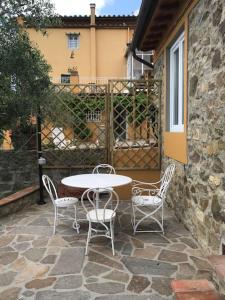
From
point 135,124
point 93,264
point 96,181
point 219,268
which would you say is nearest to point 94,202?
point 96,181

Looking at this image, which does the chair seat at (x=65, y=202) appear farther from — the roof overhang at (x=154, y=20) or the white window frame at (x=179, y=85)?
the roof overhang at (x=154, y=20)

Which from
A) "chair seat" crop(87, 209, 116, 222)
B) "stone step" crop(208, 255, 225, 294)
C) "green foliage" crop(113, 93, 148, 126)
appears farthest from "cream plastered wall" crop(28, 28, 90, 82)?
"stone step" crop(208, 255, 225, 294)

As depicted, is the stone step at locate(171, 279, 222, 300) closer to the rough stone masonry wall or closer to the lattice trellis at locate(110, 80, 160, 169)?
the rough stone masonry wall

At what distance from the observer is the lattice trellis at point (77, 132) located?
6.09 m

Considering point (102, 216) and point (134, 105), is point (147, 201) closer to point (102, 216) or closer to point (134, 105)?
point (102, 216)

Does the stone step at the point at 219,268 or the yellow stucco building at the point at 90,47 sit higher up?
the yellow stucco building at the point at 90,47

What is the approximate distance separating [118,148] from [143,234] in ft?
7.53

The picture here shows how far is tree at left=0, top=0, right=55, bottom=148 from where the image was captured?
4055mm

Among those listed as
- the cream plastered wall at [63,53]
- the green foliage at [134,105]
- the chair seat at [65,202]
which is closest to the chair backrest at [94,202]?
the chair seat at [65,202]

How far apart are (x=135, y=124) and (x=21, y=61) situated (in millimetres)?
2636

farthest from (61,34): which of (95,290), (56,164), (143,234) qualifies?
(95,290)

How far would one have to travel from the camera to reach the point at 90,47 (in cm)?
1819

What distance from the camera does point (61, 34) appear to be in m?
18.1

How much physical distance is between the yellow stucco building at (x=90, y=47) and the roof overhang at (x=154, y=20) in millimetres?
12095
